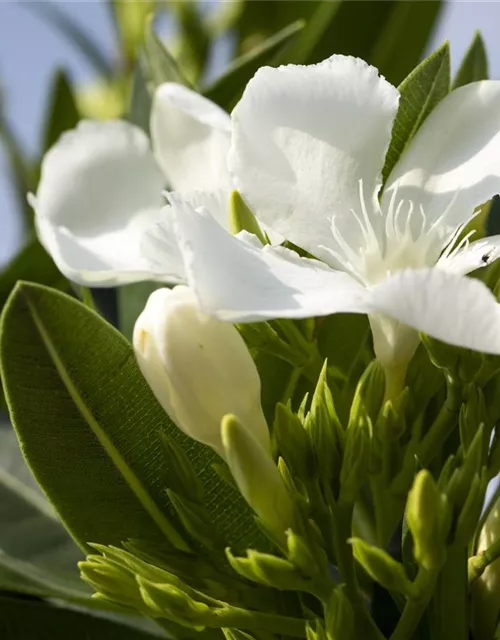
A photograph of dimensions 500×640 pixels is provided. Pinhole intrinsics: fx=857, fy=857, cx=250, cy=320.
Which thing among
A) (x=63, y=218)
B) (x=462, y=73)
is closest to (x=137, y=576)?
(x=63, y=218)

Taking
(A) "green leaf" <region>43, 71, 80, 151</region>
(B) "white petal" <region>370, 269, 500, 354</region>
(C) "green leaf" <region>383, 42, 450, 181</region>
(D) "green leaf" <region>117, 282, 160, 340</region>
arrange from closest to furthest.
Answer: (B) "white petal" <region>370, 269, 500, 354</region> < (C) "green leaf" <region>383, 42, 450, 181</region> < (D) "green leaf" <region>117, 282, 160, 340</region> < (A) "green leaf" <region>43, 71, 80, 151</region>

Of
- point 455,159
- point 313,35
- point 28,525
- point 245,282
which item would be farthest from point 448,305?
point 313,35

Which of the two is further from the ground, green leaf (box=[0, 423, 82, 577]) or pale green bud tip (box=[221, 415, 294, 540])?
green leaf (box=[0, 423, 82, 577])

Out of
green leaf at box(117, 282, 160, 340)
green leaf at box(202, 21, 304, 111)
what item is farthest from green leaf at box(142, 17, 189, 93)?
green leaf at box(117, 282, 160, 340)

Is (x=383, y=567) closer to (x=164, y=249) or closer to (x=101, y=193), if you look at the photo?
(x=164, y=249)

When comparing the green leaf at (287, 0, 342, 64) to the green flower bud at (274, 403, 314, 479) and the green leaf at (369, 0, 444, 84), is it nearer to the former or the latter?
the green leaf at (369, 0, 444, 84)

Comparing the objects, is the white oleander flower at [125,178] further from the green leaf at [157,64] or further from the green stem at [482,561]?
the green stem at [482,561]

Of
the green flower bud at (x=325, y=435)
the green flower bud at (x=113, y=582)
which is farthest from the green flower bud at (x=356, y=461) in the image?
the green flower bud at (x=113, y=582)

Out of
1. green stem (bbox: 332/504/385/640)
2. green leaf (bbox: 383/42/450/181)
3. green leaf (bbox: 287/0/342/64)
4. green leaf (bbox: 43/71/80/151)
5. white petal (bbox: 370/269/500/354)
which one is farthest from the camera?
green leaf (bbox: 43/71/80/151)
